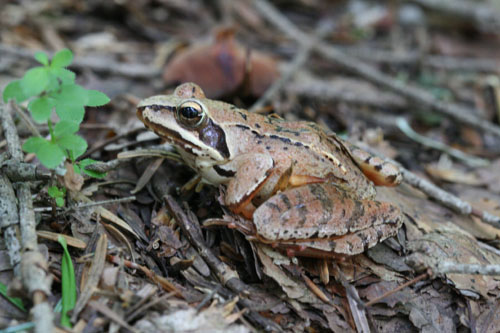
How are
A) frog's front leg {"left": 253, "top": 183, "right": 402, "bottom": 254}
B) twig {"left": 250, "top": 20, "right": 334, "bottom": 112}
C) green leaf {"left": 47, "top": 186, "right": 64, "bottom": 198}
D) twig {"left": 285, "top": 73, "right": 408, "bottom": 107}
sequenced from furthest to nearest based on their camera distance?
twig {"left": 285, "top": 73, "right": 408, "bottom": 107}
twig {"left": 250, "top": 20, "right": 334, "bottom": 112}
frog's front leg {"left": 253, "top": 183, "right": 402, "bottom": 254}
green leaf {"left": 47, "top": 186, "right": 64, "bottom": 198}

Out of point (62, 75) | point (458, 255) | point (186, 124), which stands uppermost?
point (62, 75)

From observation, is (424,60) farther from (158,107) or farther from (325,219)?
(158,107)

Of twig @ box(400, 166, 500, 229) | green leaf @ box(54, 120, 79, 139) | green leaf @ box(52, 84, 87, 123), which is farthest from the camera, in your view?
twig @ box(400, 166, 500, 229)

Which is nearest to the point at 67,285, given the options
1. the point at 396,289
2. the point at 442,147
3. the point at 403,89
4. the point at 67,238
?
the point at 67,238

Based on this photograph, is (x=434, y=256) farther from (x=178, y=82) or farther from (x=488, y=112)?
(x=488, y=112)

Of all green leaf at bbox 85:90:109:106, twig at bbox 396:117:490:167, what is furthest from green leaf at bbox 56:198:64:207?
twig at bbox 396:117:490:167

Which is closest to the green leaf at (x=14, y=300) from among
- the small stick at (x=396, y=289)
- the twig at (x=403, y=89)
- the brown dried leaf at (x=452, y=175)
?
the small stick at (x=396, y=289)

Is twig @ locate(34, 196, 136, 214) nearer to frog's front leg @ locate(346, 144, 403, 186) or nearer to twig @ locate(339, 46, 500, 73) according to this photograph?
frog's front leg @ locate(346, 144, 403, 186)

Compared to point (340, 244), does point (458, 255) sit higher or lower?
lower
